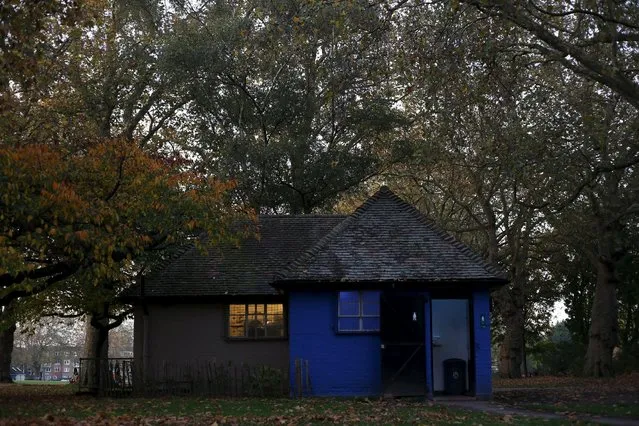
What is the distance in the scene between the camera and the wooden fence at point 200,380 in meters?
22.4

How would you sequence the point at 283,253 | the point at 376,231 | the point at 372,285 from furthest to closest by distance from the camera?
the point at 283,253 → the point at 376,231 → the point at 372,285

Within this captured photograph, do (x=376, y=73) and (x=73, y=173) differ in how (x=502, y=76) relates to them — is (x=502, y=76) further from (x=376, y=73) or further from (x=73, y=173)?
(x=73, y=173)

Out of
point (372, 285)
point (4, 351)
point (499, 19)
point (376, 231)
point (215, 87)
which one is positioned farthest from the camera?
point (4, 351)

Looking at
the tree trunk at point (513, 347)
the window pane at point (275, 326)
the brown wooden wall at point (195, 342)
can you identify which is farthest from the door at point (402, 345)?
the tree trunk at point (513, 347)

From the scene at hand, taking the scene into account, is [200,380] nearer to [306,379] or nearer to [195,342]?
[195,342]

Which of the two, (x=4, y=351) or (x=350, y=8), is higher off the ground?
(x=350, y=8)

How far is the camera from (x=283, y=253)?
2702cm

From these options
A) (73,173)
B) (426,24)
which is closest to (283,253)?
(73,173)

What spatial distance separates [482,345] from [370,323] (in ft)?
10.3

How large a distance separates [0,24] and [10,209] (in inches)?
169

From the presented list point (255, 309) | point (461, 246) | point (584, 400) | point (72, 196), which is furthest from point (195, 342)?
point (584, 400)

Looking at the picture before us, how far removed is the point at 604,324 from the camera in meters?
33.5

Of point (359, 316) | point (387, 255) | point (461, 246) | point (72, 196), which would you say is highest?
point (72, 196)

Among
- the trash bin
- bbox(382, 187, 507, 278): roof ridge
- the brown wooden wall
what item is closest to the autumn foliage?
the brown wooden wall
